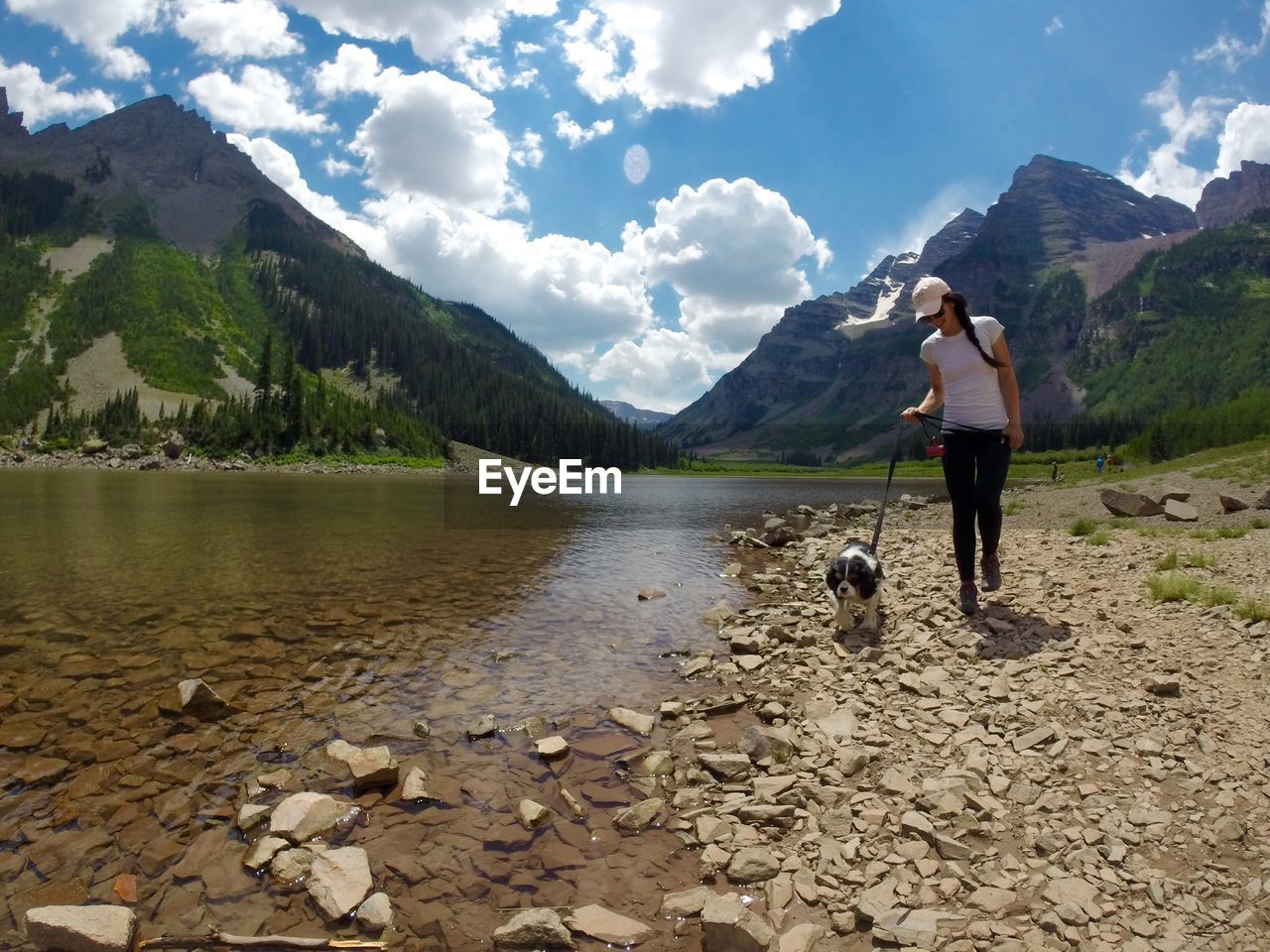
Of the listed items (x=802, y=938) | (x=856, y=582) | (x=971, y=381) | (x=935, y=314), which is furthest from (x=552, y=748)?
(x=935, y=314)

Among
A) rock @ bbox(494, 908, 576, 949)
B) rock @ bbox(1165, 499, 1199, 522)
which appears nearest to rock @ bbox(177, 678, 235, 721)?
rock @ bbox(494, 908, 576, 949)

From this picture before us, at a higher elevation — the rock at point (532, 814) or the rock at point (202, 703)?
the rock at point (202, 703)

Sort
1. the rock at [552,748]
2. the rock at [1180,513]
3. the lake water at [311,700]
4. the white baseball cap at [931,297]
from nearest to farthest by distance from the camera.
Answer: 1. the lake water at [311,700]
2. the rock at [552,748]
3. the white baseball cap at [931,297]
4. the rock at [1180,513]

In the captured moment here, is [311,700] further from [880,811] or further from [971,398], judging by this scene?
[971,398]

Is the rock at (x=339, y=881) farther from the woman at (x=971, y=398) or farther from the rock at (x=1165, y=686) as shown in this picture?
the woman at (x=971, y=398)

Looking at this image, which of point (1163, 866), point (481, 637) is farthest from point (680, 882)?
point (481, 637)

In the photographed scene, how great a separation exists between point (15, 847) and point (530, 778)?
4.42 m

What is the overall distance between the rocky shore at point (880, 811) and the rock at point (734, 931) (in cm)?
1

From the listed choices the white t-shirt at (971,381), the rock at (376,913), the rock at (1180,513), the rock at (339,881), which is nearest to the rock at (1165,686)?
the white t-shirt at (971,381)

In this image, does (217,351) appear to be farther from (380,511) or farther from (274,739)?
(274,739)

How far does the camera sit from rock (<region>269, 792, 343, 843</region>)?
5.56 m

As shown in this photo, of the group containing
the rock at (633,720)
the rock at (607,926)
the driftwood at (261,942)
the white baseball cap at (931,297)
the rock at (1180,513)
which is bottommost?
the rock at (633,720)

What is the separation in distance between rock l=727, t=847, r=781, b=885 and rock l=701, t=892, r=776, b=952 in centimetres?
62

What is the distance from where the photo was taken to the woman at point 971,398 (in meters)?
8.37
